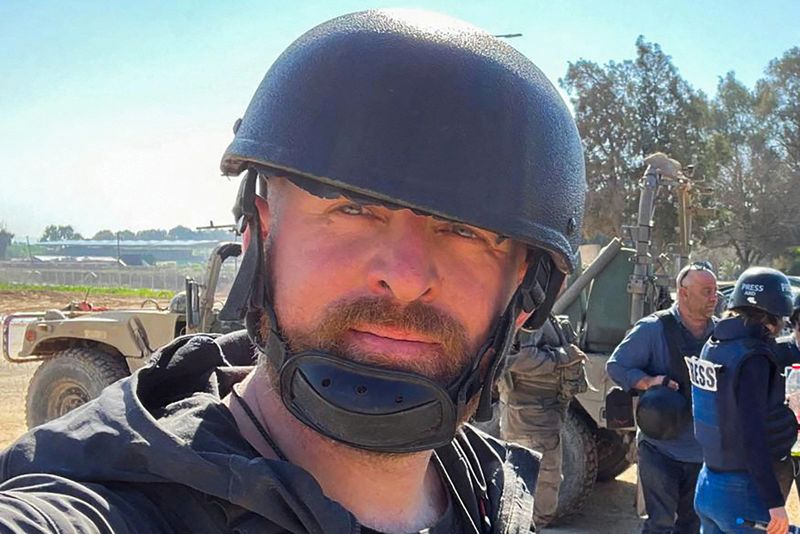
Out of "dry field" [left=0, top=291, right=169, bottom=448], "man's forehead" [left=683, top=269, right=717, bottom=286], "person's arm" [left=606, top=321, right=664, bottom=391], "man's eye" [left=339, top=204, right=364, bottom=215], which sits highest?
"man's eye" [left=339, top=204, right=364, bottom=215]

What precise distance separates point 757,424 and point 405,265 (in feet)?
9.38

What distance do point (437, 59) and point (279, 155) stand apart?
290mm

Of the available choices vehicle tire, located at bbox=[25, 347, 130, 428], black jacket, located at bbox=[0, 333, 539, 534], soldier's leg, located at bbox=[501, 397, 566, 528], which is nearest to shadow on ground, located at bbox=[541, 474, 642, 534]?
soldier's leg, located at bbox=[501, 397, 566, 528]

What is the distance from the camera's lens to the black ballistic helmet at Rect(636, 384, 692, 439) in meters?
4.09

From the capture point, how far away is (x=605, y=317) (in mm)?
5914

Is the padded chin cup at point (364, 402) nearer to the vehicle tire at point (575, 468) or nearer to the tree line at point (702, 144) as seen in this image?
the vehicle tire at point (575, 468)

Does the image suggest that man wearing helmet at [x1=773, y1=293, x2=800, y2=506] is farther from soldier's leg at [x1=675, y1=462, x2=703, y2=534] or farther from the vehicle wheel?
the vehicle wheel

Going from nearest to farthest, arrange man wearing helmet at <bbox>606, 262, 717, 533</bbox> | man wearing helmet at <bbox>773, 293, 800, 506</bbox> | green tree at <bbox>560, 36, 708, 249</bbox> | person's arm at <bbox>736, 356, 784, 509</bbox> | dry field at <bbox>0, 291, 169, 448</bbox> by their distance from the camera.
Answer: person's arm at <bbox>736, 356, 784, 509</bbox> < man wearing helmet at <bbox>773, 293, 800, 506</bbox> < man wearing helmet at <bbox>606, 262, 717, 533</bbox> < dry field at <bbox>0, 291, 169, 448</bbox> < green tree at <bbox>560, 36, 708, 249</bbox>

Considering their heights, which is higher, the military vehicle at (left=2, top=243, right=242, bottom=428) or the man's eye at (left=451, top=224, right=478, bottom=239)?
the man's eye at (left=451, top=224, right=478, bottom=239)

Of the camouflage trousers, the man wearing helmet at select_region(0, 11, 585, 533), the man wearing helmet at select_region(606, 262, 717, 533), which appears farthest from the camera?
the camouflage trousers

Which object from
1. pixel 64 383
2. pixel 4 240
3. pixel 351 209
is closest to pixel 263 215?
pixel 351 209

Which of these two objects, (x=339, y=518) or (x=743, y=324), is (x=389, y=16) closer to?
(x=339, y=518)

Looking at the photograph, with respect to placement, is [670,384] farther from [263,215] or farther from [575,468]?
[263,215]

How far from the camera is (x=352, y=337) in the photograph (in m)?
1.13
